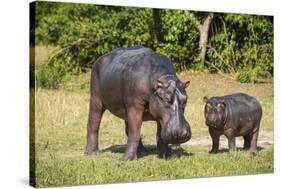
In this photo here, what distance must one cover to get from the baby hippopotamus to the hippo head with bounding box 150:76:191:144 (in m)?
1.11

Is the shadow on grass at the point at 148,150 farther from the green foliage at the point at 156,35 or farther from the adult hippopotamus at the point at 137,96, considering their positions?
the green foliage at the point at 156,35

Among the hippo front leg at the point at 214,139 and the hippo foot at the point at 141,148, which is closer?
the hippo foot at the point at 141,148

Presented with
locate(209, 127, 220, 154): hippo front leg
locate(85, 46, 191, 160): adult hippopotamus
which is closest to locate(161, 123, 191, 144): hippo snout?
locate(85, 46, 191, 160): adult hippopotamus

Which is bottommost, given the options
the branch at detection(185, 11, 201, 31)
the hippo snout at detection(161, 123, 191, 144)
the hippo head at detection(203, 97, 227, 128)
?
the hippo snout at detection(161, 123, 191, 144)

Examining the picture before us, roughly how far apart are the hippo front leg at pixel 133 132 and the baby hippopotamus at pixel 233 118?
1.19 metres

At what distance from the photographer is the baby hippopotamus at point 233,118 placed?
9.66m

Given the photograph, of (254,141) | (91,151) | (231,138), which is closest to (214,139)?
(231,138)

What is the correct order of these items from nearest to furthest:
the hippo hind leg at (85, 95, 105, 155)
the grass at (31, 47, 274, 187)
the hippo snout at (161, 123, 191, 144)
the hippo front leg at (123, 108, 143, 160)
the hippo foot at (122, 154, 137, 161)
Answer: the hippo snout at (161, 123, 191, 144)
the grass at (31, 47, 274, 187)
the hippo front leg at (123, 108, 143, 160)
the hippo foot at (122, 154, 137, 161)
the hippo hind leg at (85, 95, 105, 155)

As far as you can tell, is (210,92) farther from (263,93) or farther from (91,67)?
(91,67)

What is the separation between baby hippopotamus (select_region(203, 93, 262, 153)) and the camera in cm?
966

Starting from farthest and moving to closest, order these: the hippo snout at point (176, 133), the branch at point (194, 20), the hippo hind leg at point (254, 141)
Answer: the hippo hind leg at point (254, 141), the branch at point (194, 20), the hippo snout at point (176, 133)

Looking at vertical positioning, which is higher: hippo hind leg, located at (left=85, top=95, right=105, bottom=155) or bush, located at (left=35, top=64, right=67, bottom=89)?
bush, located at (left=35, top=64, right=67, bottom=89)

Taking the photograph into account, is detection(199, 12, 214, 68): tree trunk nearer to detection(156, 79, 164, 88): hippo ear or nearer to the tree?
the tree

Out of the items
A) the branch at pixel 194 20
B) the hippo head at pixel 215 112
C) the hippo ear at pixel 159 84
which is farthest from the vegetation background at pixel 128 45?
the hippo ear at pixel 159 84
